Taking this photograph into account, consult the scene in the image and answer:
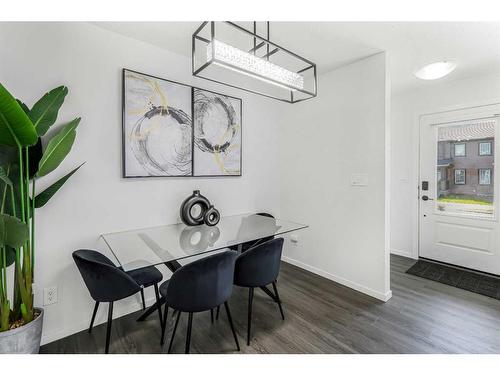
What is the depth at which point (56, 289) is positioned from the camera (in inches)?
73.2

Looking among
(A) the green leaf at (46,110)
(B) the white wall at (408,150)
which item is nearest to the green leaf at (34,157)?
(A) the green leaf at (46,110)

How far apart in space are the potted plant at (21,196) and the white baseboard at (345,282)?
2698 millimetres

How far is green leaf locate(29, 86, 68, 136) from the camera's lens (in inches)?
61.6

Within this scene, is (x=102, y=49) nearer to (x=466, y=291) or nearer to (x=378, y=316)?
(x=378, y=316)

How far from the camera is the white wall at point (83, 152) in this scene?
68.9 inches

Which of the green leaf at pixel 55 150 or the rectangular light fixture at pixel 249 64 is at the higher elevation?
the rectangular light fixture at pixel 249 64

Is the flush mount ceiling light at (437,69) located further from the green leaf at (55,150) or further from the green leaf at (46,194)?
the green leaf at (46,194)

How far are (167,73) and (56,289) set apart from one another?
2101 millimetres

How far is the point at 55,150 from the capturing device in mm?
1549

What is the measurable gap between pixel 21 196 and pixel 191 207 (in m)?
1.22

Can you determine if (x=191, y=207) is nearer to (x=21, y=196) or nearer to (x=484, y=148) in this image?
(x=21, y=196)
